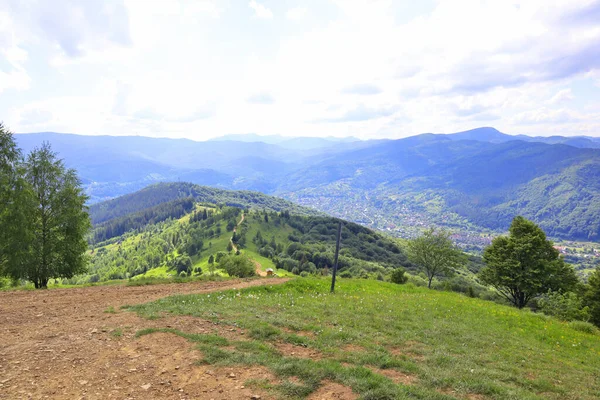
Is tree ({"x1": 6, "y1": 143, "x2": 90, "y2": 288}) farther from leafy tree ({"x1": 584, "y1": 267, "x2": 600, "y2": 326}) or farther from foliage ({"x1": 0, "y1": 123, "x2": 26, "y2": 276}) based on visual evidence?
leafy tree ({"x1": 584, "y1": 267, "x2": 600, "y2": 326})

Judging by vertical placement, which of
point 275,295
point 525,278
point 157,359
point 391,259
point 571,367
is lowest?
point 391,259

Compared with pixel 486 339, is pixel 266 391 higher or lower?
higher

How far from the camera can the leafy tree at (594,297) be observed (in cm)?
3288

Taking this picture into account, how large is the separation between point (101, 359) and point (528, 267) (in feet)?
146

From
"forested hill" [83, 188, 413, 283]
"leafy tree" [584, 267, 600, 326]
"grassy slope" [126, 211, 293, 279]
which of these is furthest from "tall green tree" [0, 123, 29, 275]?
"forested hill" [83, 188, 413, 283]

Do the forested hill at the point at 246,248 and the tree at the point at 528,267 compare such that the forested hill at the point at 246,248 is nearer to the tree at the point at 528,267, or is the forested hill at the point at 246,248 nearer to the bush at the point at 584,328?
the tree at the point at 528,267

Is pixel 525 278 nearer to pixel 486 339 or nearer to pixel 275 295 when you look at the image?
pixel 486 339

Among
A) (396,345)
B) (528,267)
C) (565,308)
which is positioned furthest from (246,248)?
(396,345)

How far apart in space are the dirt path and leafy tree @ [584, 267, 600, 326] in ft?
135

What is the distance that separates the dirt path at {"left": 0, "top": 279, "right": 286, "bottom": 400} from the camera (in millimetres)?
8031

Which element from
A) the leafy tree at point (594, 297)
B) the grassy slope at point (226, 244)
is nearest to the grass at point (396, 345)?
the leafy tree at point (594, 297)

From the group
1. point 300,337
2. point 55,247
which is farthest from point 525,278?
point 55,247

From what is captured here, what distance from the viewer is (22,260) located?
26969 millimetres

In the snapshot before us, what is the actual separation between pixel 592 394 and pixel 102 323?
18283mm
